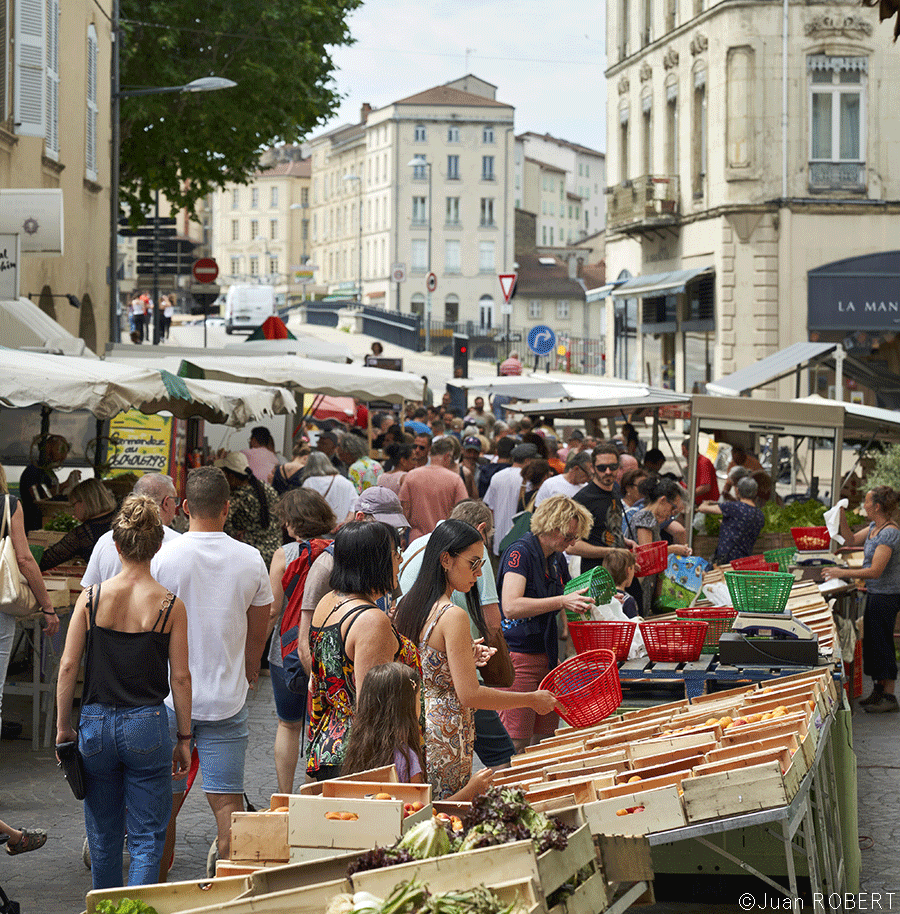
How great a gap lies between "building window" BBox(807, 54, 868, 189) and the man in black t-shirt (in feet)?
76.2

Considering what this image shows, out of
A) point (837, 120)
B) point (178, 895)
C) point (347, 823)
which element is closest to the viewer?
point (178, 895)

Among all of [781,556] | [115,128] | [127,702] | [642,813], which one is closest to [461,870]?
[642,813]

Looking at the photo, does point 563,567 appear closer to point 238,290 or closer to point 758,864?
point 758,864

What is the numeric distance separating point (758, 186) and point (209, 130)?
12.4m

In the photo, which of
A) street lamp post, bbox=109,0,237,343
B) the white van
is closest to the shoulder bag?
street lamp post, bbox=109,0,237,343

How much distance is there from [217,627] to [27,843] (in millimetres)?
1469

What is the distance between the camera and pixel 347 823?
4062mm

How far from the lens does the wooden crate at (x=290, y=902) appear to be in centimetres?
370

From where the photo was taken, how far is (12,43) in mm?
17000

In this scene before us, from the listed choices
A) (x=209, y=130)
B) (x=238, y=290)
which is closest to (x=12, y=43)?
(x=209, y=130)

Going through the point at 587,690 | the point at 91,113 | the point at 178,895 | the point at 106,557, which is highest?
the point at 91,113

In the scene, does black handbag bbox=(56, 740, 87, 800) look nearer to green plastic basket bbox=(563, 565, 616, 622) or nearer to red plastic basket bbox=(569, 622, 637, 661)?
red plastic basket bbox=(569, 622, 637, 661)

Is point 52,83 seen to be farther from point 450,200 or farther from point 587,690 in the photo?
point 450,200

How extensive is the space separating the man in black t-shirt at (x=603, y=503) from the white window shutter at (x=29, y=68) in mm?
10338
